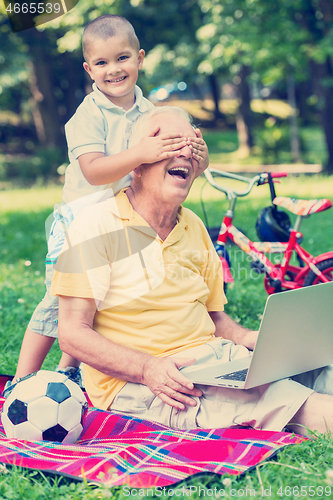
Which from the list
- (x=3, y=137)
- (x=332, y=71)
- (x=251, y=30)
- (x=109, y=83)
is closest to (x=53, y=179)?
(x=251, y=30)

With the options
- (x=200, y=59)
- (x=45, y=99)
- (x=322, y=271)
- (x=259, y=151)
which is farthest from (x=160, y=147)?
(x=259, y=151)

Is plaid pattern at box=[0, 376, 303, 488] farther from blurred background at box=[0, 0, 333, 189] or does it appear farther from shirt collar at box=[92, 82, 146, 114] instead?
blurred background at box=[0, 0, 333, 189]

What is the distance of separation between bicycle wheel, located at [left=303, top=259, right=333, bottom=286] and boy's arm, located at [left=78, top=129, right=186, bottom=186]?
2303mm

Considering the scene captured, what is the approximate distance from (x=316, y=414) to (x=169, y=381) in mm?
584

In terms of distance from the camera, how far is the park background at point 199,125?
1.98 m

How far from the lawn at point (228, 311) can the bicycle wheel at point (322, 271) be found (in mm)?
432

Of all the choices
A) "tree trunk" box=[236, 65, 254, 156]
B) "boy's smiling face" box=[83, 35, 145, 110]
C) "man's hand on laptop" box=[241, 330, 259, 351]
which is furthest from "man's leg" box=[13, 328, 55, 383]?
"tree trunk" box=[236, 65, 254, 156]

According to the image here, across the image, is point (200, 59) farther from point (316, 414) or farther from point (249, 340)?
point (316, 414)

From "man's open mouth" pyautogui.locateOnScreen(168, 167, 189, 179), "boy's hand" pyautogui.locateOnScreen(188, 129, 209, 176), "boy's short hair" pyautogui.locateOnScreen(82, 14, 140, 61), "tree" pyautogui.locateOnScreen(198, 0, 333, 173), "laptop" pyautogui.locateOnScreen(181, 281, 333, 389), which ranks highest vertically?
"tree" pyautogui.locateOnScreen(198, 0, 333, 173)

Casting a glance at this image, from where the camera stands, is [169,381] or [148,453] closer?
[148,453]

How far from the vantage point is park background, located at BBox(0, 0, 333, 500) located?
78.0 inches

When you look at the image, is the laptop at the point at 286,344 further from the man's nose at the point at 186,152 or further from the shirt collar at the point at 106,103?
the shirt collar at the point at 106,103

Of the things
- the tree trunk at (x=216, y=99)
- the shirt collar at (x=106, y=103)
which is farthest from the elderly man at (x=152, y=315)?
the tree trunk at (x=216, y=99)

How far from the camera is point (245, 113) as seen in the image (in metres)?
21.6
